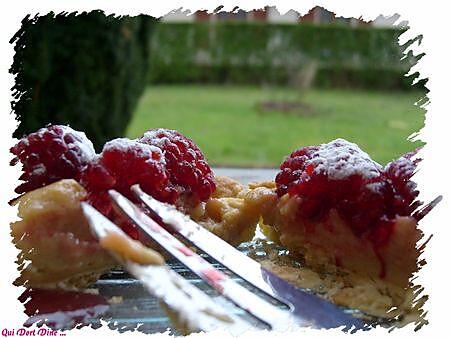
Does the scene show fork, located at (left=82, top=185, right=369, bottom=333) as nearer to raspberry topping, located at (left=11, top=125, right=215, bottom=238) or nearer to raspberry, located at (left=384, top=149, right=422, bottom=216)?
raspberry topping, located at (left=11, top=125, right=215, bottom=238)

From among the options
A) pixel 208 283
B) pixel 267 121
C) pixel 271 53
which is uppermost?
pixel 208 283

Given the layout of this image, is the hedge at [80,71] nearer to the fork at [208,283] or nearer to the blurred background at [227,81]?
the blurred background at [227,81]

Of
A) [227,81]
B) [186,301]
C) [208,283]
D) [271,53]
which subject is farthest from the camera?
[227,81]

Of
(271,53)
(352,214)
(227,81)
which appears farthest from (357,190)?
(227,81)

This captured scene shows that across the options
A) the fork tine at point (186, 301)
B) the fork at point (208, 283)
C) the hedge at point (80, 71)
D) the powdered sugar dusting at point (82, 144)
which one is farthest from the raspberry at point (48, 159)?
the hedge at point (80, 71)

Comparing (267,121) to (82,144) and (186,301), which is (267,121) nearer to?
(82,144)

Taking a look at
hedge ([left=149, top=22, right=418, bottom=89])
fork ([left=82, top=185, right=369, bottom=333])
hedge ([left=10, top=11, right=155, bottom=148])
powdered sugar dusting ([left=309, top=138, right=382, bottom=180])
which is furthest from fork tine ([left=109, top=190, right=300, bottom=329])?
hedge ([left=149, top=22, right=418, bottom=89])
